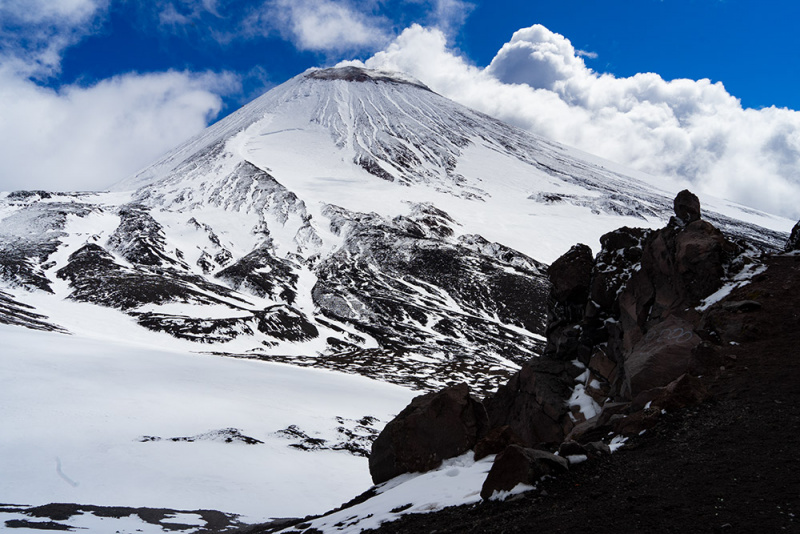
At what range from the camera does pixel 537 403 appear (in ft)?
55.7

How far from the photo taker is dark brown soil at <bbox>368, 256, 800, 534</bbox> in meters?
6.25

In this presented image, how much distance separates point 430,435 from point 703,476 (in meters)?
7.74

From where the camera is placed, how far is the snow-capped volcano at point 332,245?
Result: 73875 millimetres

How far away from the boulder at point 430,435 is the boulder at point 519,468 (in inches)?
194

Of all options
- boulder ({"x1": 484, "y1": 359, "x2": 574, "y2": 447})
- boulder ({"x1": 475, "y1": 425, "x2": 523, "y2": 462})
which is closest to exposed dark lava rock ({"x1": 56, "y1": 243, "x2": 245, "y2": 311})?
boulder ({"x1": 484, "y1": 359, "x2": 574, "y2": 447})

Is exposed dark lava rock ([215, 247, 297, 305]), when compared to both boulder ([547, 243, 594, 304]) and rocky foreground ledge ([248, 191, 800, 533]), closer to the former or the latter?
boulder ([547, 243, 594, 304])

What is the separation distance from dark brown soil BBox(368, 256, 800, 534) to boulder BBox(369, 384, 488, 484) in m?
4.28

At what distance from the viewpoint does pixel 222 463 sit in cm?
2384

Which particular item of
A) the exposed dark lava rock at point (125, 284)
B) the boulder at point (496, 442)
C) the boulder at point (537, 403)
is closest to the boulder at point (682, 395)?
the boulder at point (496, 442)

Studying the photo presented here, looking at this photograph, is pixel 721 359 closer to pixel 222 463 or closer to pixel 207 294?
pixel 222 463

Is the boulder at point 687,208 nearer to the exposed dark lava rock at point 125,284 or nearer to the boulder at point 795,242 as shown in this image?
the boulder at point 795,242

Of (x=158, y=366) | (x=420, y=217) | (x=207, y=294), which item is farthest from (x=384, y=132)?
(x=158, y=366)

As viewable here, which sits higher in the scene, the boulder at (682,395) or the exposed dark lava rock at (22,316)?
the boulder at (682,395)

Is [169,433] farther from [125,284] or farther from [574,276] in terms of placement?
[125,284]
